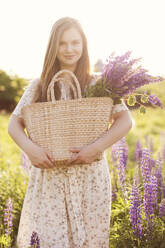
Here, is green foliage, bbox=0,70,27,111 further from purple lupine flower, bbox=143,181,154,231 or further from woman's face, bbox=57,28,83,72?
purple lupine flower, bbox=143,181,154,231

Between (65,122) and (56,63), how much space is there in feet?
2.09

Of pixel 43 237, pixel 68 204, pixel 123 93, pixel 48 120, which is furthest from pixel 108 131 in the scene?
pixel 43 237

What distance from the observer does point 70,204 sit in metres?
2.27

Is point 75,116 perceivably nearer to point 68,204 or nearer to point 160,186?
point 68,204

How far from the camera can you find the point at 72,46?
2.35 m

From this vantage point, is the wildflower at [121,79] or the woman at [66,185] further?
the woman at [66,185]

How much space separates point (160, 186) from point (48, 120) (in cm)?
148

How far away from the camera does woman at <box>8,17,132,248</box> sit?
7.44 ft

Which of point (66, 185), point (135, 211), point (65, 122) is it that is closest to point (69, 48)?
point (65, 122)

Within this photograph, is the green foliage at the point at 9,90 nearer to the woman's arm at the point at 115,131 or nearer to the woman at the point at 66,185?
the woman at the point at 66,185

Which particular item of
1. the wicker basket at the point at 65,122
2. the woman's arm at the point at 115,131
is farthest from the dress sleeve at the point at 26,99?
the woman's arm at the point at 115,131

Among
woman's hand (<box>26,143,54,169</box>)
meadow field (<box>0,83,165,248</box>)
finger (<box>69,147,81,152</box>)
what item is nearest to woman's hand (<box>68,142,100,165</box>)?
finger (<box>69,147,81,152</box>)

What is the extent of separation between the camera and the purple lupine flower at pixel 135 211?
2.15m

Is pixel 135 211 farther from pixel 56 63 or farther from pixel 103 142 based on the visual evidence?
pixel 56 63
